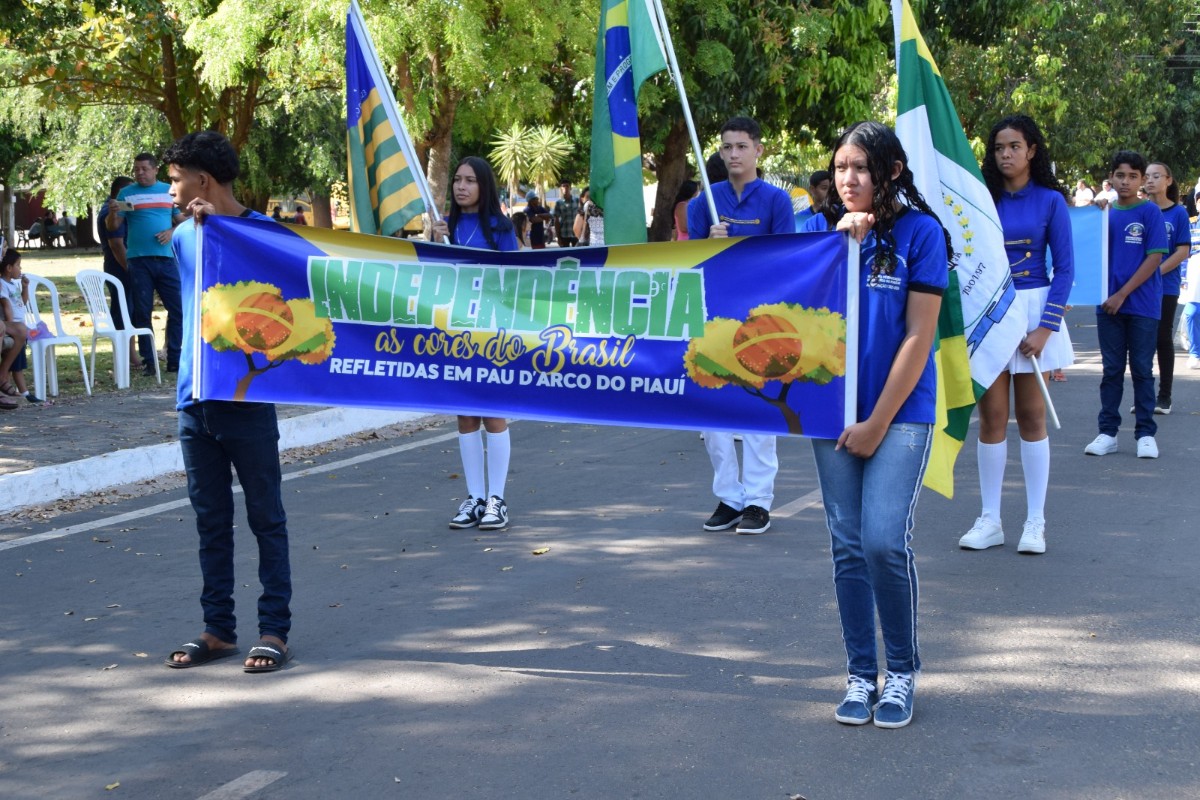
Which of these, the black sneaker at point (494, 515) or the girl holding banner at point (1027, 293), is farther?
the black sneaker at point (494, 515)

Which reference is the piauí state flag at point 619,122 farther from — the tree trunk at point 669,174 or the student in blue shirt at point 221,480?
the tree trunk at point 669,174

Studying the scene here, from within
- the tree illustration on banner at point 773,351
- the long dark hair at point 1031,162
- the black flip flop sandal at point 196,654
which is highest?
the long dark hair at point 1031,162

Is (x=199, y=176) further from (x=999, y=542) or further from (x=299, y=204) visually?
(x=299, y=204)

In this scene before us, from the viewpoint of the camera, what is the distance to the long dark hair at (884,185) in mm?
4371

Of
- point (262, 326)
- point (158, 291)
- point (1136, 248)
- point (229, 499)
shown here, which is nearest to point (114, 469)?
point (262, 326)

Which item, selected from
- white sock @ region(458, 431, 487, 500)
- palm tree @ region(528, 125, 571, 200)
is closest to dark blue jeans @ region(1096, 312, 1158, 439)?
white sock @ region(458, 431, 487, 500)

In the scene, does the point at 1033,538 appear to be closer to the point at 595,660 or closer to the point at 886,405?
the point at 595,660

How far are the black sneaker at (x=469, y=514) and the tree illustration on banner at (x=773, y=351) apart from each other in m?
2.80

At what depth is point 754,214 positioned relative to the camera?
7.26m

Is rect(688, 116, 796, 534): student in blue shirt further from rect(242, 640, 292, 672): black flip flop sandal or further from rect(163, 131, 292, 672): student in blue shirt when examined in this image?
rect(242, 640, 292, 672): black flip flop sandal

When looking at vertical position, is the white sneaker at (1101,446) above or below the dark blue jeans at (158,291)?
below

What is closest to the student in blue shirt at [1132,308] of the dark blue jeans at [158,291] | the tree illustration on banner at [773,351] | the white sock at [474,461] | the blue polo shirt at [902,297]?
the white sock at [474,461]

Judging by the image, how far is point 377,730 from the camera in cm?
462

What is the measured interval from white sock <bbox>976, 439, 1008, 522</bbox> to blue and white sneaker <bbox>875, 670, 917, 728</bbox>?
2676 millimetres
